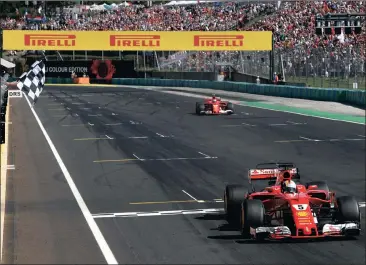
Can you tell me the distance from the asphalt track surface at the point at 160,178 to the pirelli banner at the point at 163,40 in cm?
2208

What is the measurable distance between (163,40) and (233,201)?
175 ft

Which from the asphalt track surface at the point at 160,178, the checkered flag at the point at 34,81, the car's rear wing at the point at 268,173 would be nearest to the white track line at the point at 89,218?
the asphalt track surface at the point at 160,178

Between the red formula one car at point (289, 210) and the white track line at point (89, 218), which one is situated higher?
the red formula one car at point (289, 210)

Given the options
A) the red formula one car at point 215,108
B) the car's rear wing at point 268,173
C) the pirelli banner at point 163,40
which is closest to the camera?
the car's rear wing at point 268,173

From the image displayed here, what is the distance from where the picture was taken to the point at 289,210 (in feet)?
45.9

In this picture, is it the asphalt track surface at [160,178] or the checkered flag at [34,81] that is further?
the checkered flag at [34,81]

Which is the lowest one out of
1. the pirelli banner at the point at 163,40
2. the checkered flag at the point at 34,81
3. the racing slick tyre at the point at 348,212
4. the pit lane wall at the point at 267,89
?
the pit lane wall at the point at 267,89

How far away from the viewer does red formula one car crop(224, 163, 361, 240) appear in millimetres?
13633

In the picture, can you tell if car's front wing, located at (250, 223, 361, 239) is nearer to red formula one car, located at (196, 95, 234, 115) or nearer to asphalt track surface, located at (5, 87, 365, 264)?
asphalt track surface, located at (5, 87, 365, 264)

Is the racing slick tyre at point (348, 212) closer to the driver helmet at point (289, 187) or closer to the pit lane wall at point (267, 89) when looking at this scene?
the driver helmet at point (289, 187)

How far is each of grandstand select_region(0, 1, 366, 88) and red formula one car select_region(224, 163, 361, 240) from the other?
3330 cm

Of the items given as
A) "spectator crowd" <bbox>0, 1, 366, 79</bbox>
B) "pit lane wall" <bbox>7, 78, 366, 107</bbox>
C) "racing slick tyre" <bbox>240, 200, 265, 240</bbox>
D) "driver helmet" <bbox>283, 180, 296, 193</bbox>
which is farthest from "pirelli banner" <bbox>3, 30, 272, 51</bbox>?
"racing slick tyre" <bbox>240, 200, 265, 240</bbox>

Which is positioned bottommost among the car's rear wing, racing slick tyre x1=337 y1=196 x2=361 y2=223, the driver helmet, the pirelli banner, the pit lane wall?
the pit lane wall

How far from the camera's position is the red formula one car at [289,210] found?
537 inches
